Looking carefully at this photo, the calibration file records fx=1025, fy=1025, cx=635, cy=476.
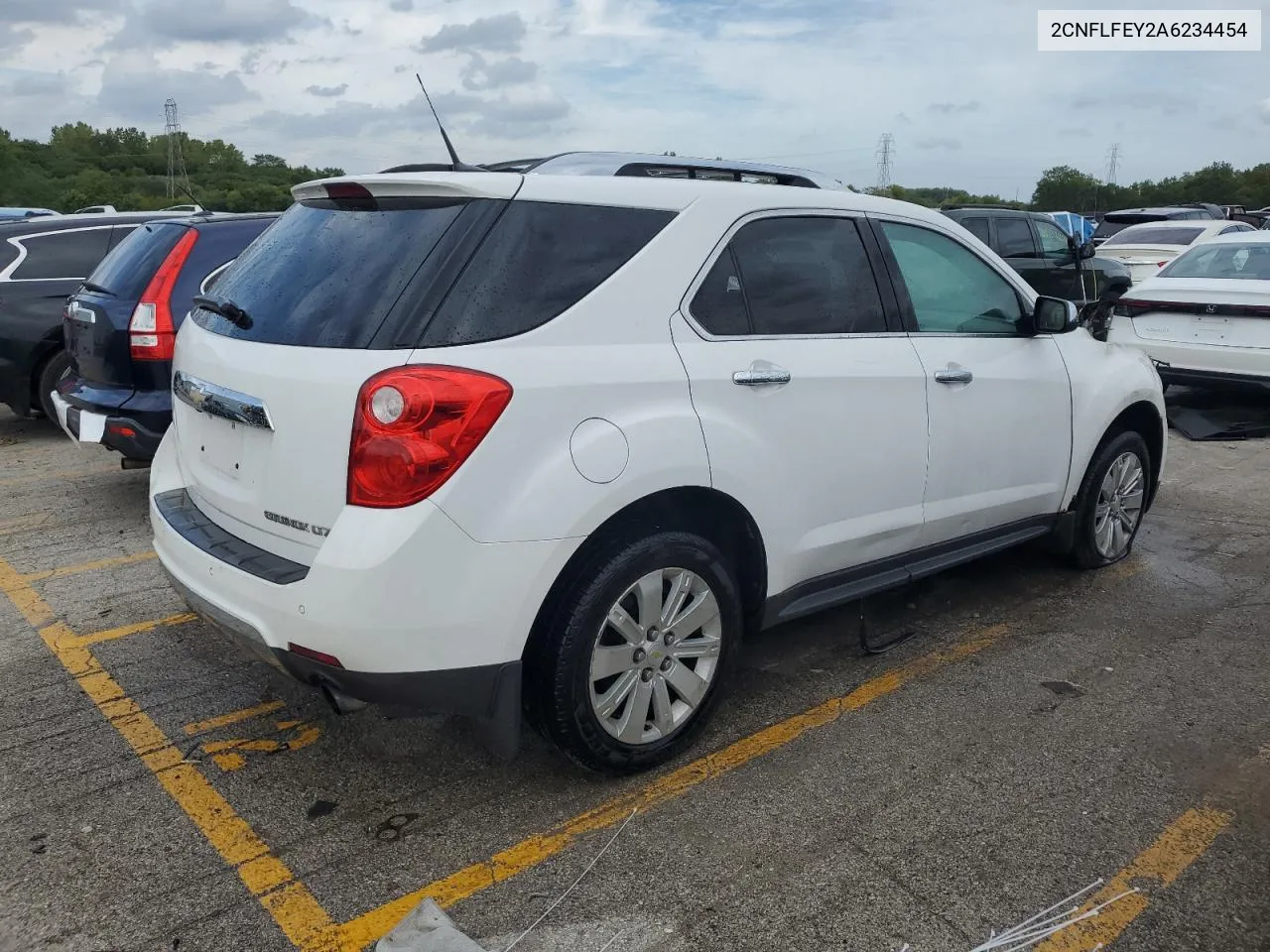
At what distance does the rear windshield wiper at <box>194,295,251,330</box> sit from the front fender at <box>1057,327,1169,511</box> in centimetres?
339

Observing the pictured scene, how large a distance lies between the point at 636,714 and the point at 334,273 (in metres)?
1.56

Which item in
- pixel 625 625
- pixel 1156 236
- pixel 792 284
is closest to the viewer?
pixel 625 625

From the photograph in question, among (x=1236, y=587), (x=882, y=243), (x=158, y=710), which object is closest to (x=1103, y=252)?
(x=1236, y=587)

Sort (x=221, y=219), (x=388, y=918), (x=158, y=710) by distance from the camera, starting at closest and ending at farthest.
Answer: (x=388, y=918) < (x=158, y=710) < (x=221, y=219)

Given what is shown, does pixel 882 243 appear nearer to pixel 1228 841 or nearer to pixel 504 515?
pixel 504 515

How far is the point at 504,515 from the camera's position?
2.63 m

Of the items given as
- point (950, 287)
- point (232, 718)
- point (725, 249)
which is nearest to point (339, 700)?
point (232, 718)

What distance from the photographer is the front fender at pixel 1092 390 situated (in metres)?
4.60

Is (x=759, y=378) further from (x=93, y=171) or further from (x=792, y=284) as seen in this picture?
(x=93, y=171)

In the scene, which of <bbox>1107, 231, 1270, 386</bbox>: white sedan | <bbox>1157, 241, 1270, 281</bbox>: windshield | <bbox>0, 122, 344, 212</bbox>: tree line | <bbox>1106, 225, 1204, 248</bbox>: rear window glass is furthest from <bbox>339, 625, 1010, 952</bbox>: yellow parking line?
<bbox>0, 122, 344, 212</bbox>: tree line

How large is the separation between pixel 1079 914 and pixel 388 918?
1.71m

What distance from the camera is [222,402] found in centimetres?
300

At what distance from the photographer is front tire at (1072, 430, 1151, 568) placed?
15.9 ft

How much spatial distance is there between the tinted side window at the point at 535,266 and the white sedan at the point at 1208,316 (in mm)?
6510
